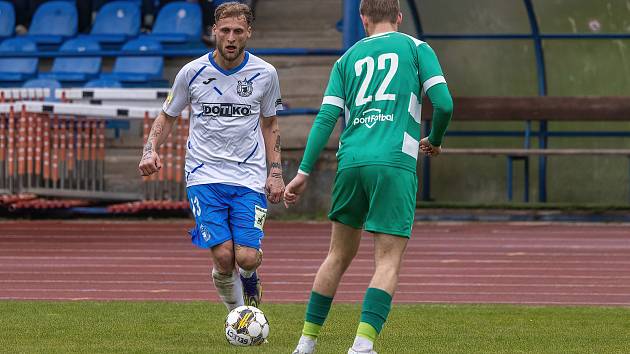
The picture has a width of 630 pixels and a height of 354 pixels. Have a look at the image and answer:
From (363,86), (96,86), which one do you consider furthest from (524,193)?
(363,86)

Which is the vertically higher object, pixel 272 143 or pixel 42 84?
pixel 42 84

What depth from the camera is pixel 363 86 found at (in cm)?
695

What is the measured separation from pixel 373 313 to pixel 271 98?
7.16 feet

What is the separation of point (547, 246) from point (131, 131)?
6751 millimetres

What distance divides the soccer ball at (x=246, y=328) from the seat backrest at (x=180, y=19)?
1369cm

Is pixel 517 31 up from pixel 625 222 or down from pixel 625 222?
up

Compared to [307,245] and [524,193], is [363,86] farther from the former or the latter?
[524,193]

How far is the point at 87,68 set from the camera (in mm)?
20891

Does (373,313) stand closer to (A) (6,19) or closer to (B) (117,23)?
(B) (117,23)

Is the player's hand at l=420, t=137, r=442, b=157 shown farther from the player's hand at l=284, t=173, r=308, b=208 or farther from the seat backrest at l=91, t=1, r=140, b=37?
the seat backrest at l=91, t=1, r=140, b=37

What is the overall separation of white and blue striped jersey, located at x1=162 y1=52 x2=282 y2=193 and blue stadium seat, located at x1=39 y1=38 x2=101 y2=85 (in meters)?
12.4

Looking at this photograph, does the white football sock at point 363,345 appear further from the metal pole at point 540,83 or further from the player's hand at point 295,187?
the metal pole at point 540,83

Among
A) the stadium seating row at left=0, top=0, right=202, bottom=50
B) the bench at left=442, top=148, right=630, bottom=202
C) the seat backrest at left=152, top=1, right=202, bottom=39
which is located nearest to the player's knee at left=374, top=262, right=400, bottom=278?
the bench at left=442, top=148, right=630, bottom=202

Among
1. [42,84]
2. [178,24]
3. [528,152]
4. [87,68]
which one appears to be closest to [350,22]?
[528,152]
